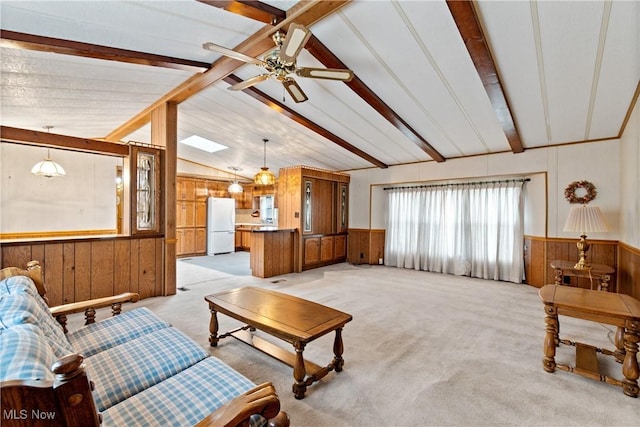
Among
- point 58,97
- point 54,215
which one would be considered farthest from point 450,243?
point 54,215

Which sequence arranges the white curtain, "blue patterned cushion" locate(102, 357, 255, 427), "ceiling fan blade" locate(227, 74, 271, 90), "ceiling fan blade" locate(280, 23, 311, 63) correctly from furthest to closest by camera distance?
the white curtain
"ceiling fan blade" locate(227, 74, 271, 90)
"ceiling fan blade" locate(280, 23, 311, 63)
"blue patterned cushion" locate(102, 357, 255, 427)

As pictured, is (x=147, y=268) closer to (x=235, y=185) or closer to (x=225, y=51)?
(x=225, y=51)

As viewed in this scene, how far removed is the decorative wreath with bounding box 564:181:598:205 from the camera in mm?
4383

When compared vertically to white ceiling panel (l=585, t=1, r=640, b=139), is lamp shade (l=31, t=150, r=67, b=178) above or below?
below

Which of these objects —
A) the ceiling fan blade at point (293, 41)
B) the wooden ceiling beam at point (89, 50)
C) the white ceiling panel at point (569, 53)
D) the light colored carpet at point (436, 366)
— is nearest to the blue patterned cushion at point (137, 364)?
the light colored carpet at point (436, 366)

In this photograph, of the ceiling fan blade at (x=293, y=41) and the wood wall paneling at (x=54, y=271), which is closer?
the ceiling fan blade at (x=293, y=41)

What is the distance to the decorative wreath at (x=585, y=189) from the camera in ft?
14.4

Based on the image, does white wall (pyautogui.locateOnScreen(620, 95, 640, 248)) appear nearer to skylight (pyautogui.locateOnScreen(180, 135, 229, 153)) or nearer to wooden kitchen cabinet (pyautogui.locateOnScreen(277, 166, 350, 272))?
wooden kitchen cabinet (pyautogui.locateOnScreen(277, 166, 350, 272))

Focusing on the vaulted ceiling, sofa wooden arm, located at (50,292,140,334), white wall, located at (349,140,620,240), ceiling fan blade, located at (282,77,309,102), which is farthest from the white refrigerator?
sofa wooden arm, located at (50,292,140,334)

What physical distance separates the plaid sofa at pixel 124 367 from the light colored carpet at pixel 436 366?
68 cm

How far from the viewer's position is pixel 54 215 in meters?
5.99

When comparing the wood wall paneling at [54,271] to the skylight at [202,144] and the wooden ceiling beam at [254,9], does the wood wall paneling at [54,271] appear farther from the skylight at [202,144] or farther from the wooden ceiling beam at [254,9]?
the skylight at [202,144]

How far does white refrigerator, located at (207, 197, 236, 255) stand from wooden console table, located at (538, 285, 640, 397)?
315 inches

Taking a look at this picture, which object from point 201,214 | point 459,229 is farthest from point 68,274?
point 459,229
